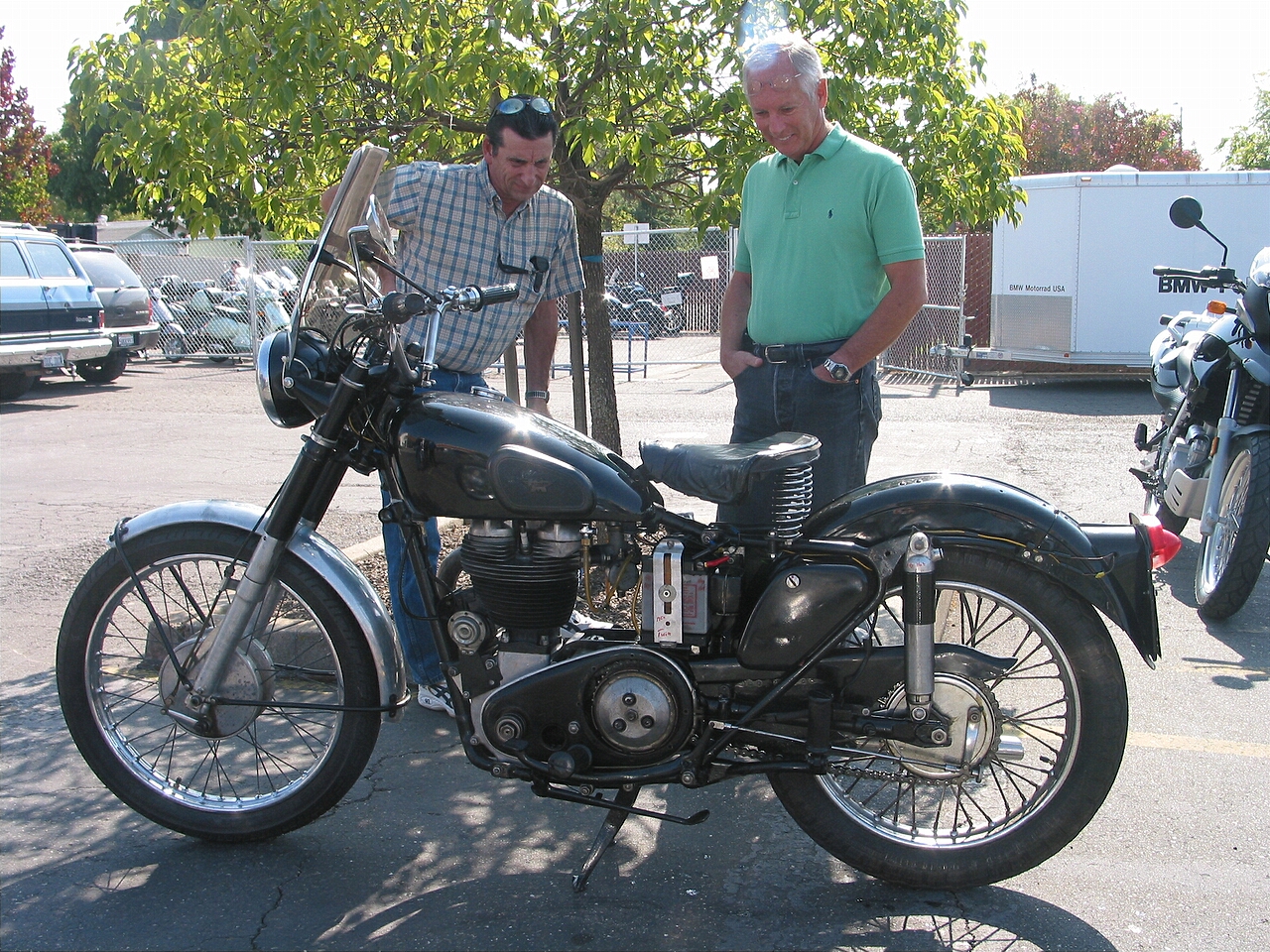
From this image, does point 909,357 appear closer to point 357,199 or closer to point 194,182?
point 194,182

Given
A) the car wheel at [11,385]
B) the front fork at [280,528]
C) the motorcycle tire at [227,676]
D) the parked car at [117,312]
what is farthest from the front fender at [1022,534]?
the parked car at [117,312]

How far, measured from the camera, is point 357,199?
2965mm

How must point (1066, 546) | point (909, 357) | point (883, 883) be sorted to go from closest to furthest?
1. point (1066, 546)
2. point (883, 883)
3. point (909, 357)

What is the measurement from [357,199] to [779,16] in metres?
2.42

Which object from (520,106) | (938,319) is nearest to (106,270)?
(938,319)

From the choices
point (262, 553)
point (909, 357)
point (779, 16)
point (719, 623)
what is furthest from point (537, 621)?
point (909, 357)

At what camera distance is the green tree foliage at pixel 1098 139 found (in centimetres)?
3139

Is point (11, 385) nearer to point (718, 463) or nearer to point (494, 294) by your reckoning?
point (494, 294)

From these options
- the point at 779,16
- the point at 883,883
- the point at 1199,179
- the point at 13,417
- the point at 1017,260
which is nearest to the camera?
the point at 883,883

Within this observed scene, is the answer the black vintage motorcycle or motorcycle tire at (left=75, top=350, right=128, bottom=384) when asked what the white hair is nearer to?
the black vintage motorcycle

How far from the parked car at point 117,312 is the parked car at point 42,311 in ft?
1.14

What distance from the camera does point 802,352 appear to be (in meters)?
3.60

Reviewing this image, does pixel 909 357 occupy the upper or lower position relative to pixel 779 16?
lower

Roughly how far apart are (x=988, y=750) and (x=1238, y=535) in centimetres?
251
